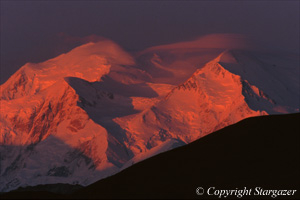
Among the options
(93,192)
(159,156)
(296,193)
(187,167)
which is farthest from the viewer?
(159,156)

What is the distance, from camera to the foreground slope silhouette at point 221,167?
109125 mm

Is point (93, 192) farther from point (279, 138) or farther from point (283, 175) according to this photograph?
point (279, 138)

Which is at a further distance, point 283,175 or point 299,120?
point 299,120

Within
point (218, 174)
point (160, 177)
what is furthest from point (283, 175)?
point (160, 177)

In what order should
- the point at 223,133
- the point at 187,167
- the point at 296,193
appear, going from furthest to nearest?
the point at 223,133, the point at 187,167, the point at 296,193

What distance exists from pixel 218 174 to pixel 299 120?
99.0 ft

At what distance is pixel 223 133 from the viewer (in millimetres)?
139625

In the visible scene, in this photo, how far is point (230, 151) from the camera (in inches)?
5010

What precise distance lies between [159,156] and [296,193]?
32138mm

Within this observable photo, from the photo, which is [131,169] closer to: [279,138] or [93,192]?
[93,192]

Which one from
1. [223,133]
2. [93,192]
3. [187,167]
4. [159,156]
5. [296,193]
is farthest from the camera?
[223,133]

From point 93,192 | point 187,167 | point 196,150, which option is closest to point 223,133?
point 196,150

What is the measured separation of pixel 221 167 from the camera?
119 metres

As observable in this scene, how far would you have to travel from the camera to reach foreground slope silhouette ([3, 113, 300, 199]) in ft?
358
